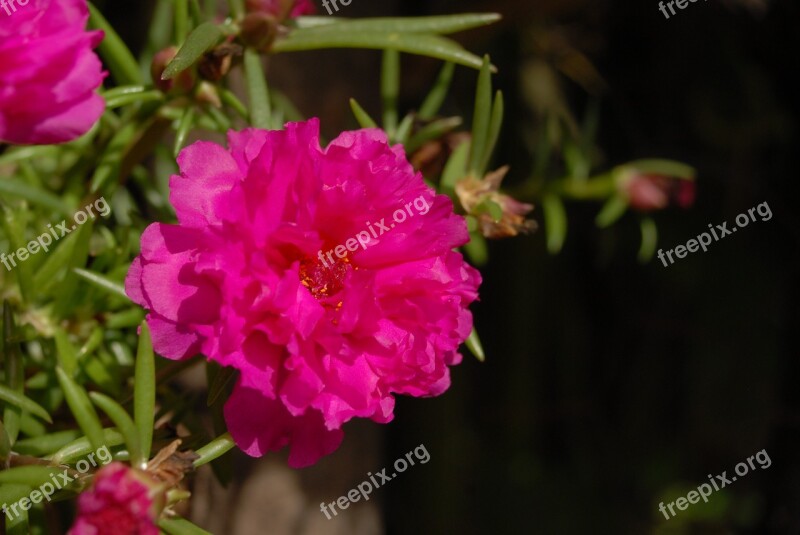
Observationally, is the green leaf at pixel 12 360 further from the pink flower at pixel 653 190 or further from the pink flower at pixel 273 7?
the pink flower at pixel 653 190

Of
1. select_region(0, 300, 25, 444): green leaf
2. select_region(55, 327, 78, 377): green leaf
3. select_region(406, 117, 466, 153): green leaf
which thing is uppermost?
select_region(0, 300, 25, 444): green leaf

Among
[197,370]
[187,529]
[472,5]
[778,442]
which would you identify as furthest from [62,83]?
[778,442]

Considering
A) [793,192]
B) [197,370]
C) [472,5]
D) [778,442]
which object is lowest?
[778,442]

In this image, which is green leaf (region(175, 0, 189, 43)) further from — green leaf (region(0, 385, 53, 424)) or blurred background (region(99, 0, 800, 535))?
blurred background (region(99, 0, 800, 535))

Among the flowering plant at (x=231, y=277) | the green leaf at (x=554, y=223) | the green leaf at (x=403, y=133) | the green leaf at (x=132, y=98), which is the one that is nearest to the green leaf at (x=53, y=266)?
the flowering plant at (x=231, y=277)

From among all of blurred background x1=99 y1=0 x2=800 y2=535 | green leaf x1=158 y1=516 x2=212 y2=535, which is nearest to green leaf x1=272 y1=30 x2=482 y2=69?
green leaf x1=158 y1=516 x2=212 y2=535

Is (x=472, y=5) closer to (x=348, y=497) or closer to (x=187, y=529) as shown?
(x=348, y=497)

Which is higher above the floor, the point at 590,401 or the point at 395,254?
the point at 395,254
